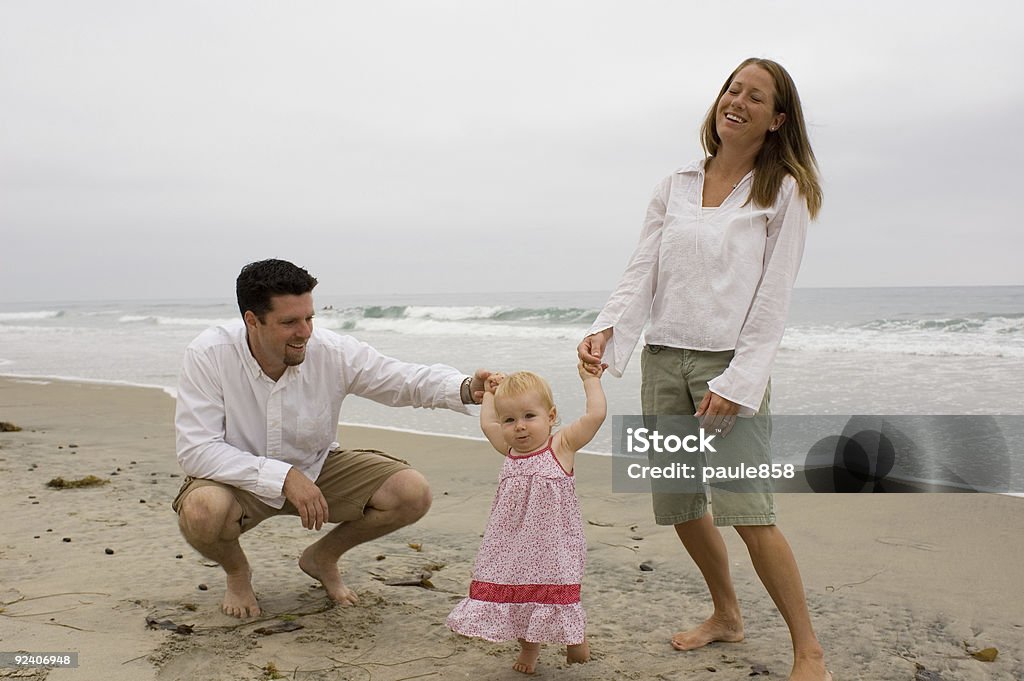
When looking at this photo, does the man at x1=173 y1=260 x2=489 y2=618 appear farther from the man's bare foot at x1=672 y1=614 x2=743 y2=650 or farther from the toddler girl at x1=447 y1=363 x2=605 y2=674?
the man's bare foot at x1=672 y1=614 x2=743 y2=650

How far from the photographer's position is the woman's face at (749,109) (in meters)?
2.86

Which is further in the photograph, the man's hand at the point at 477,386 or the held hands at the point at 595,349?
the man's hand at the point at 477,386

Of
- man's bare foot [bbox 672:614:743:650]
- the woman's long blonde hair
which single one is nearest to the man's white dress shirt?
man's bare foot [bbox 672:614:743:650]

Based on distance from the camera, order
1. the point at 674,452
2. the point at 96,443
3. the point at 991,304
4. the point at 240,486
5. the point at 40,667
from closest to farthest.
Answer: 1. the point at 40,667
2. the point at 674,452
3. the point at 240,486
4. the point at 96,443
5. the point at 991,304

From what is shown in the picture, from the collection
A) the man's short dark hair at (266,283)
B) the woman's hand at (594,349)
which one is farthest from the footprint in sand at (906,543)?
the man's short dark hair at (266,283)

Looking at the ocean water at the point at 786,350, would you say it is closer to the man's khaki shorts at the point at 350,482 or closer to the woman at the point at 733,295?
the man's khaki shorts at the point at 350,482

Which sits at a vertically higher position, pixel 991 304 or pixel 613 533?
pixel 991 304

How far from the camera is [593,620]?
11.3 ft

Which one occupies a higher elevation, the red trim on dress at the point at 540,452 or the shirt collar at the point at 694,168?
the shirt collar at the point at 694,168

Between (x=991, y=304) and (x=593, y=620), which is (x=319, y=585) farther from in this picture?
(x=991, y=304)

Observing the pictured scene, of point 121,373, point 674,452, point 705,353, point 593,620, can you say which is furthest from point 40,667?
point 121,373

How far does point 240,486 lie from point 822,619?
235 cm

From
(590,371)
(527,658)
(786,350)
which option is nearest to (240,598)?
(527,658)

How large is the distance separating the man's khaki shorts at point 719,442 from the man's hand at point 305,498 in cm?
126
